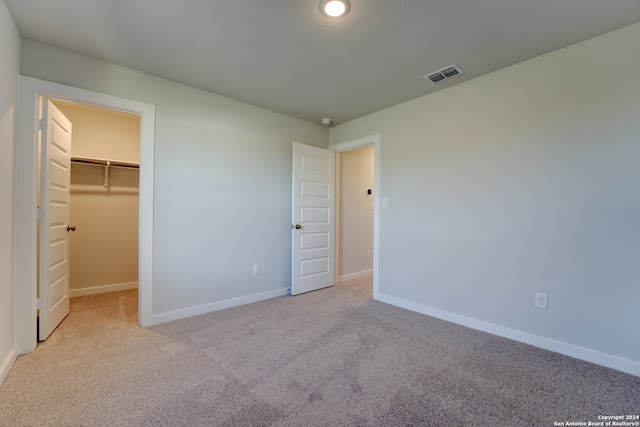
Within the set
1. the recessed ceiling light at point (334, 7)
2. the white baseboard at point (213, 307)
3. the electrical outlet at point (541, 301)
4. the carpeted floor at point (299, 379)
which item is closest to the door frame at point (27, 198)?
the carpeted floor at point (299, 379)

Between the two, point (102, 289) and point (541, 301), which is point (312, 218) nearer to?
point (541, 301)

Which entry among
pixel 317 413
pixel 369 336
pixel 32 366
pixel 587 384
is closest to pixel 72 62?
pixel 32 366

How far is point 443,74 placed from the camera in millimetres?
2498

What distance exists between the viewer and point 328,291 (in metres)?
3.74

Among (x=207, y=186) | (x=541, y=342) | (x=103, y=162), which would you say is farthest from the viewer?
(x=103, y=162)

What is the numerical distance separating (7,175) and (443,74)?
3.51 metres

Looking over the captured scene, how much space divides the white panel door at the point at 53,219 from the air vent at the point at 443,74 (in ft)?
11.0

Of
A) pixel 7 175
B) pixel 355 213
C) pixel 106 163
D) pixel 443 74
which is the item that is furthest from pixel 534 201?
pixel 106 163

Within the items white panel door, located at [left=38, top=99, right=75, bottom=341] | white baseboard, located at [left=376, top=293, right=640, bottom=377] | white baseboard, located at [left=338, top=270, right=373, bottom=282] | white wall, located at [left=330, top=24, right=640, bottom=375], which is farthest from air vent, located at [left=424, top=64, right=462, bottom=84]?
white panel door, located at [left=38, top=99, right=75, bottom=341]

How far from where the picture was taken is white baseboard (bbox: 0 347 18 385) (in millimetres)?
1690

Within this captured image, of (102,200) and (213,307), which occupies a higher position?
(102,200)

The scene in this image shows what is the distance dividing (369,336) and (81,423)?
6.33 ft

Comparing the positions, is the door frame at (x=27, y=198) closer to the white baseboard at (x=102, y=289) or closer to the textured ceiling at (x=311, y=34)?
the textured ceiling at (x=311, y=34)

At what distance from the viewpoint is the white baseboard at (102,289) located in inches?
136
